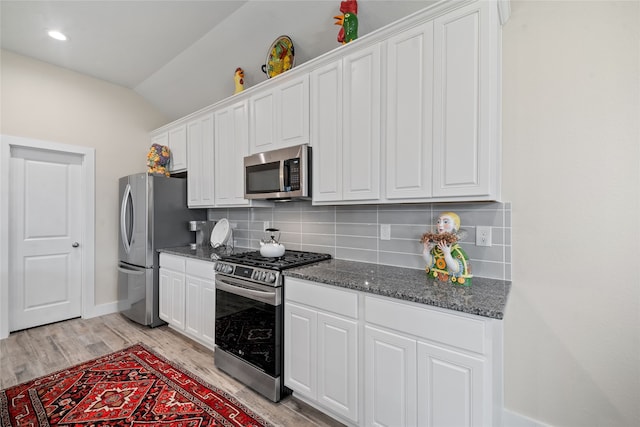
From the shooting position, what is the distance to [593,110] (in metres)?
1.53

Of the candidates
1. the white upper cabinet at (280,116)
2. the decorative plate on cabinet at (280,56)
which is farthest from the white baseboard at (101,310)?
the decorative plate on cabinet at (280,56)

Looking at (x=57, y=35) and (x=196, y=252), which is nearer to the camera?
(x=57, y=35)

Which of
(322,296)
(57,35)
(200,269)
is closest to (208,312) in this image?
(200,269)

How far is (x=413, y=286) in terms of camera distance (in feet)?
5.35

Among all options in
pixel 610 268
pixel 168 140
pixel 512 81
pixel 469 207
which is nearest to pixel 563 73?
pixel 512 81

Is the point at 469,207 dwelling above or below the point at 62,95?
below

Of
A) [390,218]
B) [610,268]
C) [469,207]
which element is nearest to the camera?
[610,268]

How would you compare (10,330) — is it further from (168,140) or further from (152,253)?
(168,140)

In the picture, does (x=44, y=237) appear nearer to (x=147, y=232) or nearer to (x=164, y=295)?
(x=147, y=232)

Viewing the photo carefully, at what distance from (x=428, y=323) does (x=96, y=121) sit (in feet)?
14.8

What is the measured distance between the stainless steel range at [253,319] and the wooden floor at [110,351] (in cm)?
10

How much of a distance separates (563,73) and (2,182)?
5.00 m

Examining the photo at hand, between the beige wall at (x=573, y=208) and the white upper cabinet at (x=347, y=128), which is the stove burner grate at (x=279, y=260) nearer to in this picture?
the white upper cabinet at (x=347, y=128)

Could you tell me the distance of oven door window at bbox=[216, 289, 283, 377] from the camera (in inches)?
79.9
